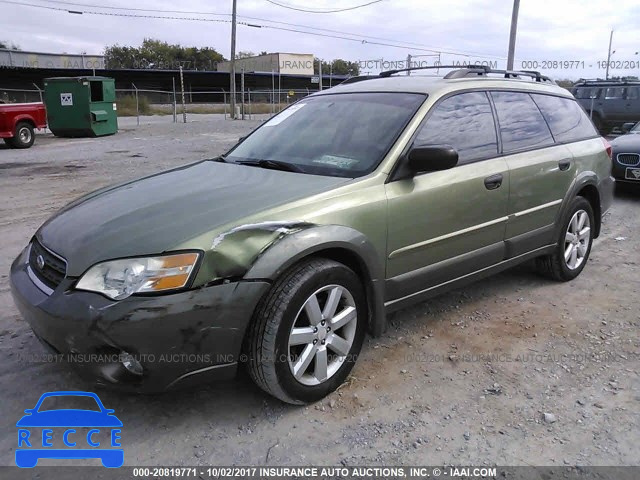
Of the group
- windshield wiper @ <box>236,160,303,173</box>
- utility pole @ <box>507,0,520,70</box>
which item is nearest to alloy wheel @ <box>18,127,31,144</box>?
windshield wiper @ <box>236,160,303,173</box>

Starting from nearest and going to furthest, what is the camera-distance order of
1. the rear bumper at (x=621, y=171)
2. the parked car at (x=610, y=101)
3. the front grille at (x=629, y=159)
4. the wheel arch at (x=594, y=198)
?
1. the wheel arch at (x=594, y=198)
2. the front grille at (x=629, y=159)
3. the rear bumper at (x=621, y=171)
4. the parked car at (x=610, y=101)

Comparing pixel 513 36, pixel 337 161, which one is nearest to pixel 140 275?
pixel 337 161

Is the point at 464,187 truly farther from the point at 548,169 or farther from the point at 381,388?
the point at 381,388

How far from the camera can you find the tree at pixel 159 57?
7650cm

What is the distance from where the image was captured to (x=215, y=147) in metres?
14.6

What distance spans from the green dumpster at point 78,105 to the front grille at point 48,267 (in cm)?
1626

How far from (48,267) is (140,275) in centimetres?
65

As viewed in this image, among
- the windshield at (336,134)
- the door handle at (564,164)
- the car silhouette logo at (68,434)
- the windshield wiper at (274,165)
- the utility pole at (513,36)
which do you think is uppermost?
the utility pole at (513,36)

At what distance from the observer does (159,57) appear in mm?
80062

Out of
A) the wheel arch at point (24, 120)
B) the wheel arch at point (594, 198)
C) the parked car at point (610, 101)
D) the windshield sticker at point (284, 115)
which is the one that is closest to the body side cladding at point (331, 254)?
the windshield sticker at point (284, 115)

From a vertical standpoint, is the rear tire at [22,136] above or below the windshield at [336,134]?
below

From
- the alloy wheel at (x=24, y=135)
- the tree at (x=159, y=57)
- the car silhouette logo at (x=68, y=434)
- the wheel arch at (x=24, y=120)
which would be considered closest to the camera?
the car silhouette logo at (x=68, y=434)

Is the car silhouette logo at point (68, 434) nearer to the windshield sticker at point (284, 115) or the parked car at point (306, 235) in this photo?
the parked car at point (306, 235)

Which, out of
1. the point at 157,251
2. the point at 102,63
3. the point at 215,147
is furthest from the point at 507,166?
the point at 102,63
